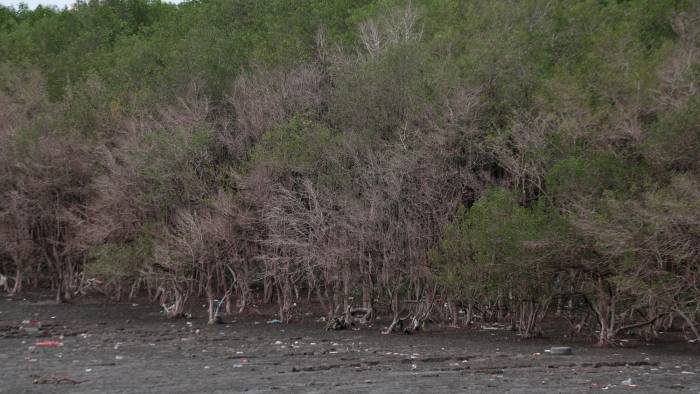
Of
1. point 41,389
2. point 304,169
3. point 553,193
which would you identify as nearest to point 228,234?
point 304,169

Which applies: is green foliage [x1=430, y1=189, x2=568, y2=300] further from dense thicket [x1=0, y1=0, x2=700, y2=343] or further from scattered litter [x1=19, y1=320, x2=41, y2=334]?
scattered litter [x1=19, y1=320, x2=41, y2=334]

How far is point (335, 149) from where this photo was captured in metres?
34.7

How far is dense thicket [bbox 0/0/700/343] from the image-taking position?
28.5 meters

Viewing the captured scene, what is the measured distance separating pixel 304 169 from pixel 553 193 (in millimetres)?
9364

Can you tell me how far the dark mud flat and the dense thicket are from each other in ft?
6.24

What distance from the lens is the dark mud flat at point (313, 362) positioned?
862 inches

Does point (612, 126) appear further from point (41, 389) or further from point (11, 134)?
point (11, 134)

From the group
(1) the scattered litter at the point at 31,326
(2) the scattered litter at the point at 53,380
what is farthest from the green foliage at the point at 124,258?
(2) the scattered litter at the point at 53,380

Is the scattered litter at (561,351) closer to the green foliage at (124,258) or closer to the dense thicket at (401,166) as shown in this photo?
the dense thicket at (401,166)

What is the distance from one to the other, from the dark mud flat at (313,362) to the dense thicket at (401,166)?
1903mm

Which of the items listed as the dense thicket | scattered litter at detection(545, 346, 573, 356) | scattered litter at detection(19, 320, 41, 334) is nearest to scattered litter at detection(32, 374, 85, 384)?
the dense thicket

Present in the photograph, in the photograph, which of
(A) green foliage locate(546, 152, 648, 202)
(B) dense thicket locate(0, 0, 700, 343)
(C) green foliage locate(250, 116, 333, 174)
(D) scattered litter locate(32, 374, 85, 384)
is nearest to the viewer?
(D) scattered litter locate(32, 374, 85, 384)

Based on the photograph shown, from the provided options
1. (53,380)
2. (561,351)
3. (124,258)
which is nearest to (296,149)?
(124,258)

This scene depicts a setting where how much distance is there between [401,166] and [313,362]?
887 cm
